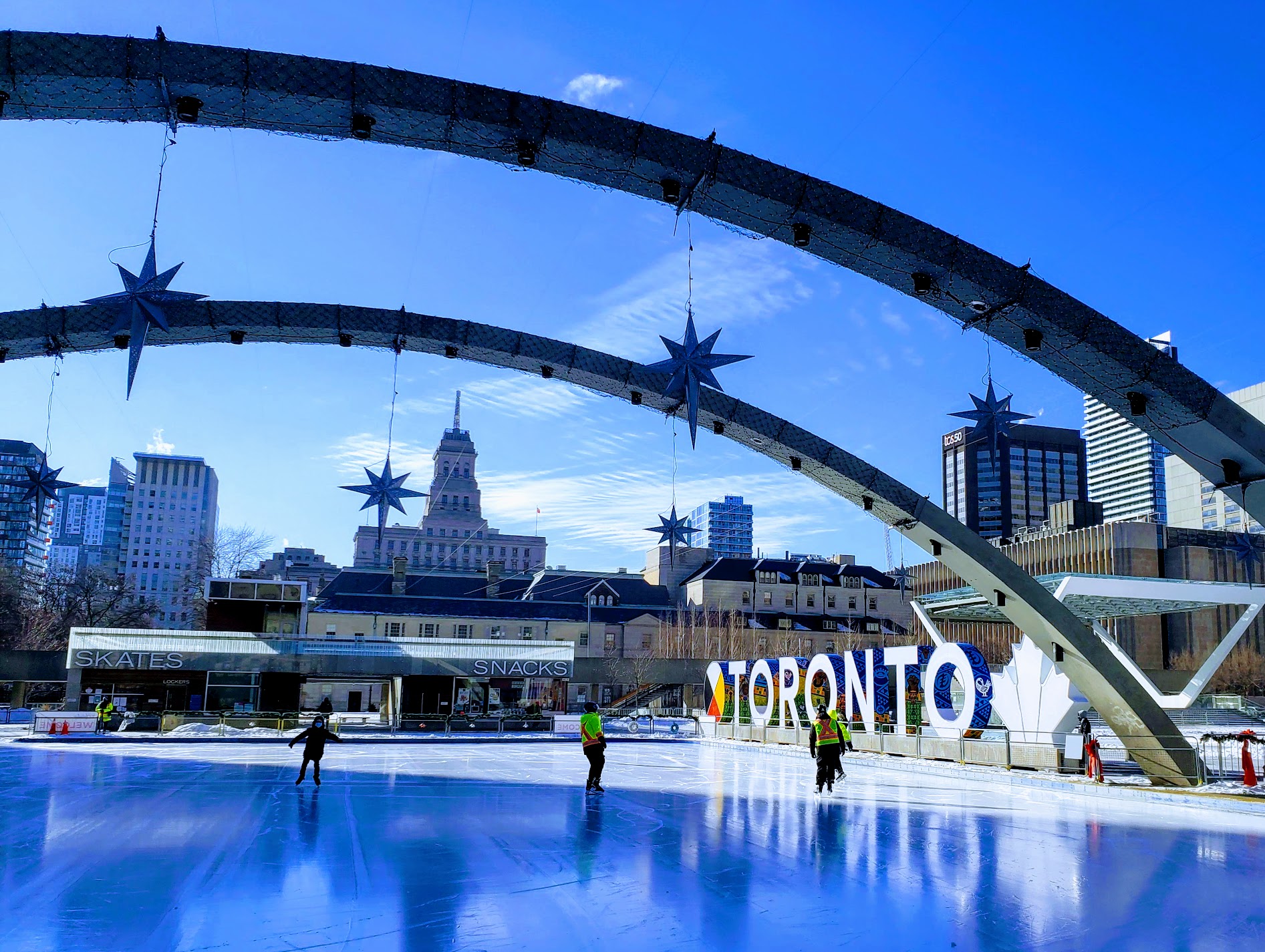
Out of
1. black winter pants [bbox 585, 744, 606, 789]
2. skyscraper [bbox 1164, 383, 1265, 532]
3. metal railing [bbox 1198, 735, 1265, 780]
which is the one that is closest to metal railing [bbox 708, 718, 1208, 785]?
metal railing [bbox 1198, 735, 1265, 780]

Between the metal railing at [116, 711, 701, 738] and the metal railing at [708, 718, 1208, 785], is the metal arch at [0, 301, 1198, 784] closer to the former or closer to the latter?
the metal railing at [708, 718, 1208, 785]

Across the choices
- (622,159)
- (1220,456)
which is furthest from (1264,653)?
(622,159)

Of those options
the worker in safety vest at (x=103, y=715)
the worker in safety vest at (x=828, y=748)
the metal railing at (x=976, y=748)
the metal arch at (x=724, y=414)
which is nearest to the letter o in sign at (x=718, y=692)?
the metal railing at (x=976, y=748)

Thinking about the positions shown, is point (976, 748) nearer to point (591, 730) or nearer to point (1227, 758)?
point (1227, 758)

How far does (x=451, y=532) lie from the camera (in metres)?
180

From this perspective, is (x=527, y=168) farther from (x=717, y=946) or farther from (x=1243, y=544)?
(x=1243, y=544)

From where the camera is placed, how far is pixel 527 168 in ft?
44.4

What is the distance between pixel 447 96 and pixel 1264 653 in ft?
391

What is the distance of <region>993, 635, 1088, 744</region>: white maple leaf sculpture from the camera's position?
3053 centimetres

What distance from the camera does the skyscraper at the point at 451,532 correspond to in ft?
575

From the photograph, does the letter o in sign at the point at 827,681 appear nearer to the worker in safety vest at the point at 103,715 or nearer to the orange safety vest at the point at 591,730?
the orange safety vest at the point at 591,730

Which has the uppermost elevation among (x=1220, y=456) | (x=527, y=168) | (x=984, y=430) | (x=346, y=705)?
(x=527, y=168)

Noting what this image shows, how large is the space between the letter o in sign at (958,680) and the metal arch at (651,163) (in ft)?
39.9

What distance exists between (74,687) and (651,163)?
4179 cm
